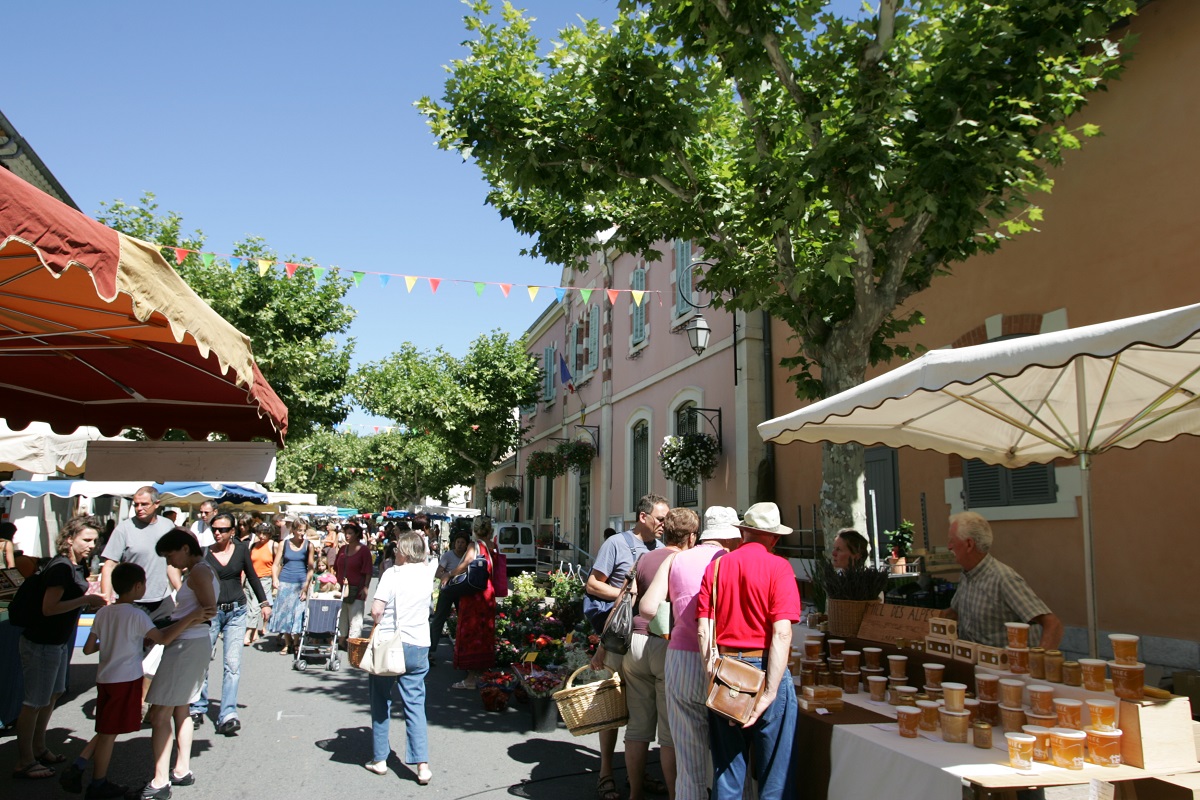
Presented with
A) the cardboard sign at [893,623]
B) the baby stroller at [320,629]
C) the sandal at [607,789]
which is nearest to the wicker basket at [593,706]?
the sandal at [607,789]

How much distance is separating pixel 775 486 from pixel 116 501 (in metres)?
16.7

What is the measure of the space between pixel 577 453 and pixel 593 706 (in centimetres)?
1753

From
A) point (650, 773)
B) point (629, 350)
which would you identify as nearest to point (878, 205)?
point (650, 773)

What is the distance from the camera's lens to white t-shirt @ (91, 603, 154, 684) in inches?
188

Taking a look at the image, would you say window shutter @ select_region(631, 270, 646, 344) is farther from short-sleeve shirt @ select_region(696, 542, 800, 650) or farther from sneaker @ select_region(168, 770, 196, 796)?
short-sleeve shirt @ select_region(696, 542, 800, 650)

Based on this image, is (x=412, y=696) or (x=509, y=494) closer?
(x=412, y=696)

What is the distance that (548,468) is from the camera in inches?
945

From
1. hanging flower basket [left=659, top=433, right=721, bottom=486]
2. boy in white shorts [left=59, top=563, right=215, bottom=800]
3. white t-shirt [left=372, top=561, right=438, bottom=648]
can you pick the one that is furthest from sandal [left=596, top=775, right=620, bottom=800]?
hanging flower basket [left=659, top=433, right=721, bottom=486]

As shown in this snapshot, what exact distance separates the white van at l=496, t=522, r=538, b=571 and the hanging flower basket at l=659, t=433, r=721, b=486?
10006 mm

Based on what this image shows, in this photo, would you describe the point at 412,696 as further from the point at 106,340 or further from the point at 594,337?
the point at 594,337

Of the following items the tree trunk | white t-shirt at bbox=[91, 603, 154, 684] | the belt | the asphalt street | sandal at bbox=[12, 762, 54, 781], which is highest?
the tree trunk

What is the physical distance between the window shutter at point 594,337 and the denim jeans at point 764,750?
759 inches

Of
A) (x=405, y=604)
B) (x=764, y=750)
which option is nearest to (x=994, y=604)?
(x=764, y=750)

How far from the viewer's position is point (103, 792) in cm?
481
